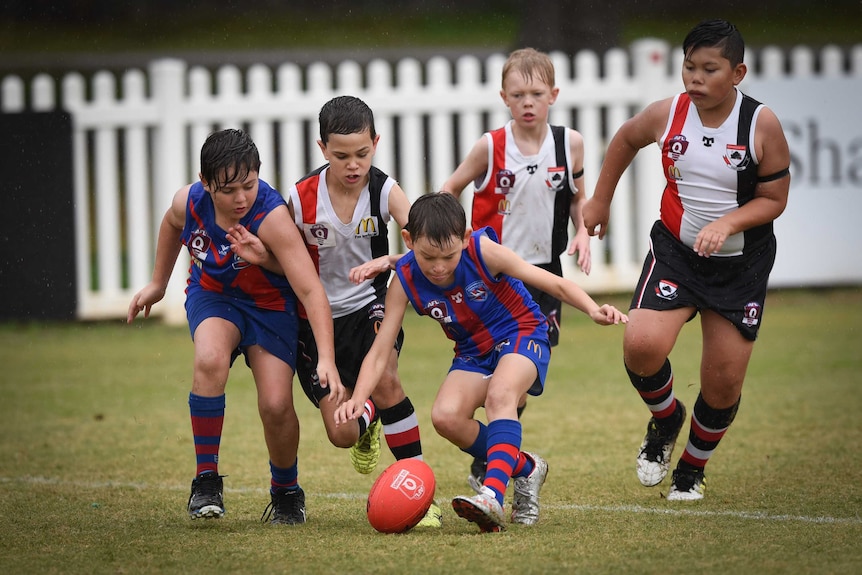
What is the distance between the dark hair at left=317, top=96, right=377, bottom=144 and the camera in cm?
483

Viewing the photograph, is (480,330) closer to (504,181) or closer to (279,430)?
(279,430)

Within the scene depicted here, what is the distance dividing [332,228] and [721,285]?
166 cm

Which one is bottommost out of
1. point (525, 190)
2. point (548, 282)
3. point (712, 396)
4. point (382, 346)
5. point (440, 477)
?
point (440, 477)

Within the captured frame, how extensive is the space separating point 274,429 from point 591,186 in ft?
23.0

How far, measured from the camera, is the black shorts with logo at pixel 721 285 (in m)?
5.06

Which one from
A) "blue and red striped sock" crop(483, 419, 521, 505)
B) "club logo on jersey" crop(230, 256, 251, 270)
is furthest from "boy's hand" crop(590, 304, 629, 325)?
"club logo on jersey" crop(230, 256, 251, 270)

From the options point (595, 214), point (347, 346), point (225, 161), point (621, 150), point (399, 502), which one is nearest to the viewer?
point (399, 502)

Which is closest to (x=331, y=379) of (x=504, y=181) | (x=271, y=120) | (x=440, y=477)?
(x=440, y=477)

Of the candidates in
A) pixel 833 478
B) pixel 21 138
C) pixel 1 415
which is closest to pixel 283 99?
pixel 21 138

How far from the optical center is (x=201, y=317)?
4.93m

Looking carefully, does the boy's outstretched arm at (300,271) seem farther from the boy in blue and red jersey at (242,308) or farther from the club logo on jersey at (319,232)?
the club logo on jersey at (319,232)

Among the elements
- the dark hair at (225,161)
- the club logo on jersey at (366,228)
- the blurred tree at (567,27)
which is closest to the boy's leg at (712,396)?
the club logo on jersey at (366,228)

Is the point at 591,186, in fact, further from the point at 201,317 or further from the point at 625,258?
the point at 201,317

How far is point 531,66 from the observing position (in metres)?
5.99
